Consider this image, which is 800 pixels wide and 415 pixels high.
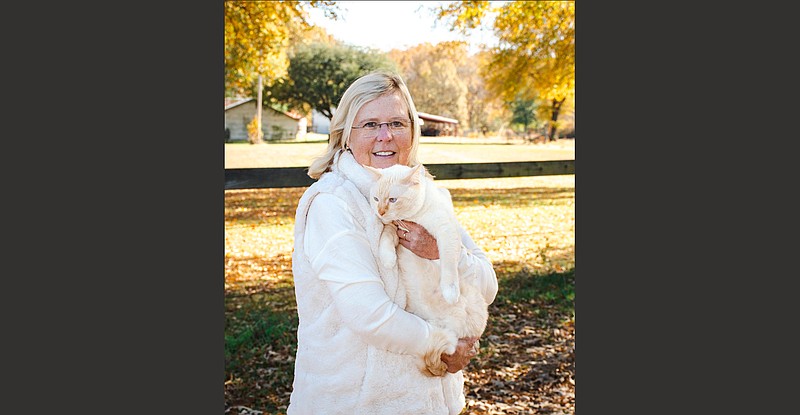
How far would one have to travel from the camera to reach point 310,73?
34.8m

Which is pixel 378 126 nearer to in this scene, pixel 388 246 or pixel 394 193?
pixel 394 193

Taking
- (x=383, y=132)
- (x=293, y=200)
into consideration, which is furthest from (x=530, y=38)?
(x=383, y=132)

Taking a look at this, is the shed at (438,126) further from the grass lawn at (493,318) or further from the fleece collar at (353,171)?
the fleece collar at (353,171)

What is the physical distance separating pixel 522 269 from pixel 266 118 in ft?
99.3

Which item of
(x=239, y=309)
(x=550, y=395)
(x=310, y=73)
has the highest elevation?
(x=310, y=73)

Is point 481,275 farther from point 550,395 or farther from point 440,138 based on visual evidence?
point 440,138

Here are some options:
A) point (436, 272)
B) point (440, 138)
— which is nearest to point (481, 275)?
point (436, 272)

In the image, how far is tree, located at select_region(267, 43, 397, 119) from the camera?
3428 cm

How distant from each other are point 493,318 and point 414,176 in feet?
15.3

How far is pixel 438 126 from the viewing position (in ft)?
117

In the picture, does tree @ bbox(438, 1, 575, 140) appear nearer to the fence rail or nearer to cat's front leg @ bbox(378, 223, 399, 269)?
the fence rail

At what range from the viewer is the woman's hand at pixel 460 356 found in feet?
7.45

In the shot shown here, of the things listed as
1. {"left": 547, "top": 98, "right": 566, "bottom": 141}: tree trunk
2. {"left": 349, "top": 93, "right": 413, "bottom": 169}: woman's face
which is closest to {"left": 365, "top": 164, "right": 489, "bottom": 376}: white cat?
{"left": 349, "top": 93, "right": 413, "bottom": 169}: woman's face

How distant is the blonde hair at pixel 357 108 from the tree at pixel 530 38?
317 inches
